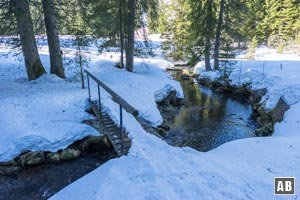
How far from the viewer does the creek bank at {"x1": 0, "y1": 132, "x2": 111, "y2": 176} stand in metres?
5.75

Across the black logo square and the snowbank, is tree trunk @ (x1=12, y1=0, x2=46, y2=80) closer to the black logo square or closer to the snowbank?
the snowbank

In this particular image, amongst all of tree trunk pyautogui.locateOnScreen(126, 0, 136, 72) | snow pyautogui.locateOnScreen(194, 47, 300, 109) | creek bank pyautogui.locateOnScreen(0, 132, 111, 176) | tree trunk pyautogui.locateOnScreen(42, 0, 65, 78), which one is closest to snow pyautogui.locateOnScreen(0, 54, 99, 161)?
creek bank pyautogui.locateOnScreen(0, 132, 111, 176)

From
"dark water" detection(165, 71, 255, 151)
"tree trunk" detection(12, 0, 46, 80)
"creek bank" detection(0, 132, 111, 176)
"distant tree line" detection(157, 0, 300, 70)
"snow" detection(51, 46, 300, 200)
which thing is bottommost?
"dark water" detection(165, 71, 255, 151)

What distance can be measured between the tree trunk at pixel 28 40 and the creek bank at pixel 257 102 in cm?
965

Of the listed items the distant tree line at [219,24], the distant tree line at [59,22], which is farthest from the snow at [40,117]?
the distant tree line at [219,24]

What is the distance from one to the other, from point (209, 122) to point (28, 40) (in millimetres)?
8548

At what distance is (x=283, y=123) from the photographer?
822 centimetres

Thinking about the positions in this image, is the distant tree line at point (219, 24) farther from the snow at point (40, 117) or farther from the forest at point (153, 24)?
the snow at point (40, 117)

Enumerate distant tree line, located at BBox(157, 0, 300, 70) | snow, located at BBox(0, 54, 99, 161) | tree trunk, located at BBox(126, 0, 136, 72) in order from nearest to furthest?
1. snow, located at BBox(0, 54, 99, 161)
2. tree trunk, located at BBox(126, 0, 136, 72)
3. distant tree line, located at BBox(157, 0, 300, 70)

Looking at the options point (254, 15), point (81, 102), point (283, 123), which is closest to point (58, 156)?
point (81, 102)

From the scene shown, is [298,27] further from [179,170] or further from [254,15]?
[179,170]

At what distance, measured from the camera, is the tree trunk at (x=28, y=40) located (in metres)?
9.01

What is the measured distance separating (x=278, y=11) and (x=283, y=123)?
894 inches

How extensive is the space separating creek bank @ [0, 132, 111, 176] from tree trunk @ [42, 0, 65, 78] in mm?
5397
